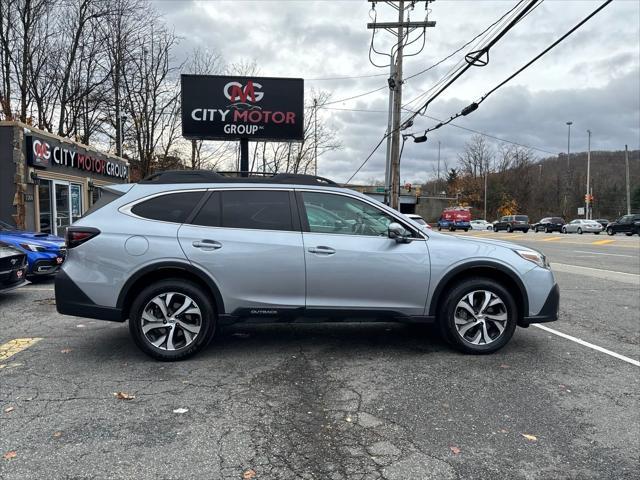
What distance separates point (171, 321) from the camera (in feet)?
14.3

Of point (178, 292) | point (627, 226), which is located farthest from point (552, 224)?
point (178, 292)

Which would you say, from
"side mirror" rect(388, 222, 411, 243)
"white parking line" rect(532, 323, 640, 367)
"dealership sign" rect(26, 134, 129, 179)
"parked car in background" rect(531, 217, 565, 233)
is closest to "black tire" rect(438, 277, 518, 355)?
"side mirror" rect(388, 222, 411, 243)

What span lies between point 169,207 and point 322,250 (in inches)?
61.5

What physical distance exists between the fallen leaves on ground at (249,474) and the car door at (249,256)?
186cm

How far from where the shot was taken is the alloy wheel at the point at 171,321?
4.32 metres

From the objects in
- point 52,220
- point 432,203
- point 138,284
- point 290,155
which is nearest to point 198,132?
point 52,220

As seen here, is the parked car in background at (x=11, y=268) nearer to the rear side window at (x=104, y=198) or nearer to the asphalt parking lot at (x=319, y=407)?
the asphalt parking lot at (x=319, y=407)

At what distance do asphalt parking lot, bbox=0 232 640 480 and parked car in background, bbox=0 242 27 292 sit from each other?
1669mm

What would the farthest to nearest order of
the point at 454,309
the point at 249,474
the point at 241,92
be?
the point at 241,92
the point at 454,309
the point at 249,474

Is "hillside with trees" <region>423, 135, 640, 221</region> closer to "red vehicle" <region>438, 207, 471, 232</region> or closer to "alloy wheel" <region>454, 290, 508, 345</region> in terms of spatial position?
"red vehicle" <region>438, 207, 471, 232</region>

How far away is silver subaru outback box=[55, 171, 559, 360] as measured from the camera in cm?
430

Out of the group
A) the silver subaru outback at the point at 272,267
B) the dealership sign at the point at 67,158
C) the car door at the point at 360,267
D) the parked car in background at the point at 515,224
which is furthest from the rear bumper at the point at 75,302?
the parked car in background at the point at 515,224

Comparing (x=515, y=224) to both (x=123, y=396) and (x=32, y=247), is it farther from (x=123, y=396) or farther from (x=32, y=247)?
(x=123, y=396)

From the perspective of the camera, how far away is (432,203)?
79.4 meters
